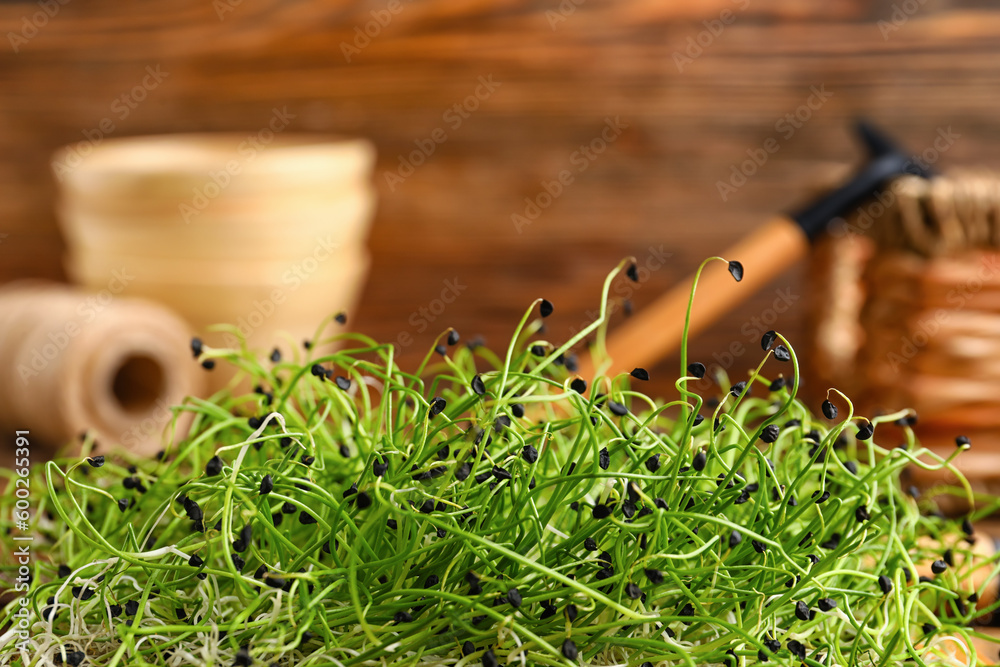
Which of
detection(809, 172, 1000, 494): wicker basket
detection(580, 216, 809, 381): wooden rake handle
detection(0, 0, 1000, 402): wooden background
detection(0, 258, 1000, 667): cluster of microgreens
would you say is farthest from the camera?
detection(0, 0, 1000, 402): wooden background

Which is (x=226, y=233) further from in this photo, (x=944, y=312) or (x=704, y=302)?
(x=944, y=312)

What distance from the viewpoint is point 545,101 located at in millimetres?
1277

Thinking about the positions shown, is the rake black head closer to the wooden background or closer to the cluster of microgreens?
the wooden background

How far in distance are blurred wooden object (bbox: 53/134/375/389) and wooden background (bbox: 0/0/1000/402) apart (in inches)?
11.9

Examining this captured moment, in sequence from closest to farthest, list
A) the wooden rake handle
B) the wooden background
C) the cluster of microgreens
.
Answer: the cluster of microgreens < the wooden rake handle < the wooden background

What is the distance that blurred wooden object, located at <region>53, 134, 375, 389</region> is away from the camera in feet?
3.00

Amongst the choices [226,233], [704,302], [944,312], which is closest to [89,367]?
[226,233]

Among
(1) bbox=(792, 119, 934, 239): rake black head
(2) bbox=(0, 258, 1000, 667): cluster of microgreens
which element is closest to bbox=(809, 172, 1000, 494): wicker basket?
(1) bbox=(792, 119, 934, 239): rake black head

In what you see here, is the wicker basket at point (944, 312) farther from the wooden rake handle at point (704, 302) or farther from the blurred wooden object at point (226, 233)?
the blurred wooden object at point (226, 233)

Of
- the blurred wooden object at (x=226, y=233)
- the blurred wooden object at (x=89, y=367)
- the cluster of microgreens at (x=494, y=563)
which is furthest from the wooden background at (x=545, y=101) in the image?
the cluster of microgreens at (x=494, y=563)

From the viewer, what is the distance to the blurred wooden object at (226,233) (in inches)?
36.0

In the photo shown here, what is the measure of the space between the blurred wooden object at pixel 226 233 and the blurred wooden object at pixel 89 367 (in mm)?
89

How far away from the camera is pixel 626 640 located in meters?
0.32

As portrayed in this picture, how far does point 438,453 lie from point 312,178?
25.5 inches
